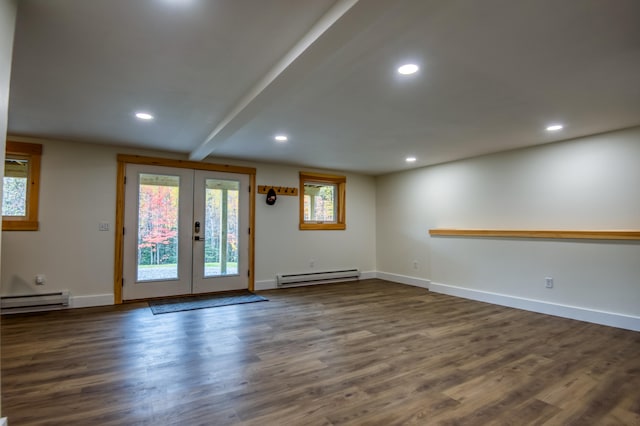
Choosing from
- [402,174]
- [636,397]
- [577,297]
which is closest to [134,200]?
[402,174]

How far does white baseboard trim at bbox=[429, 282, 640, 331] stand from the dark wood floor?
17 cm

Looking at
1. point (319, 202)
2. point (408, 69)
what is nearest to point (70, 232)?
point (319, 202)

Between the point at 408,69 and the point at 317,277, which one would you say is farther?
the point at 317,277

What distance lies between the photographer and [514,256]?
467 cm

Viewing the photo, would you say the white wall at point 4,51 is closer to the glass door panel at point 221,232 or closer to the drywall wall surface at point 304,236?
the glass door panel at point 221,232

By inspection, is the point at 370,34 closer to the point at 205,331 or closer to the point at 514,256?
the point at 205,331

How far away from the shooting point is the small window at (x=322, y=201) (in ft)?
21.0

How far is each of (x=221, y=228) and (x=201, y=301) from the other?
1214 mm

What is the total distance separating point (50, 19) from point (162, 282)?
388 centimetres

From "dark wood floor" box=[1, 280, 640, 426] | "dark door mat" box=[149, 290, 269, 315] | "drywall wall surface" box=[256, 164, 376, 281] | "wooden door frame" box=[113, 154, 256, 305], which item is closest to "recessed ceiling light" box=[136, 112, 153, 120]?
"wooden door frame" box=[113, 154, 256, 305]

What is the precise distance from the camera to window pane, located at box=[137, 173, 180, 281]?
4.92 metres

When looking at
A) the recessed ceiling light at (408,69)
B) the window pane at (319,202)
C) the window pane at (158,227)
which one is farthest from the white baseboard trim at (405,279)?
the recessed ceiling light at (408,69)

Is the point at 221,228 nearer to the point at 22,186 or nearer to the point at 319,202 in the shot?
the point at 319,202

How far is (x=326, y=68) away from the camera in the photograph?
2.39 metres
